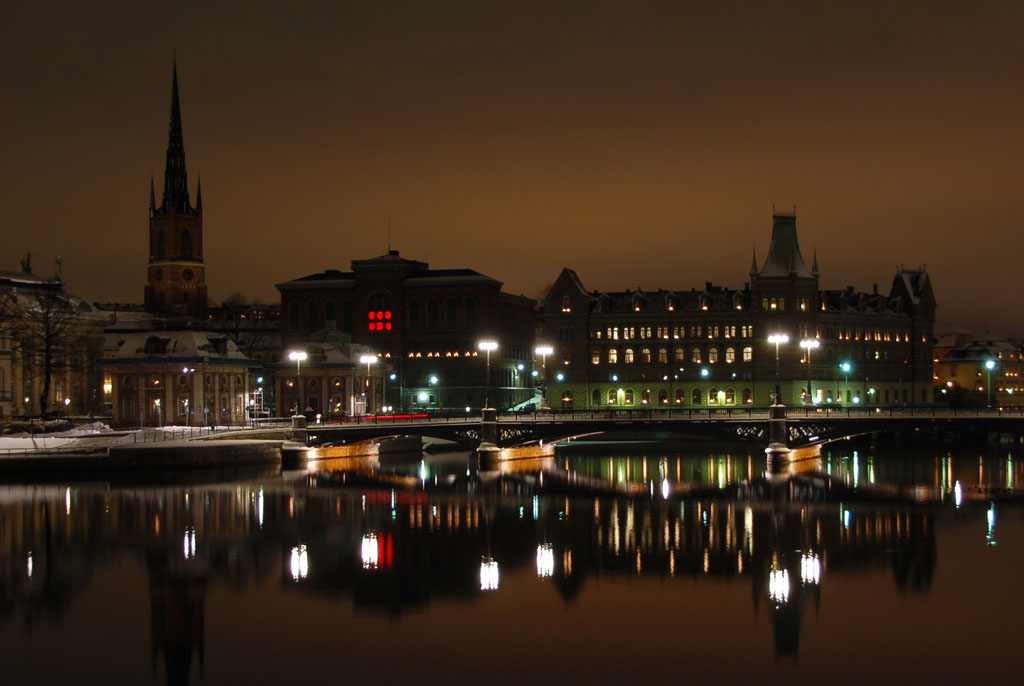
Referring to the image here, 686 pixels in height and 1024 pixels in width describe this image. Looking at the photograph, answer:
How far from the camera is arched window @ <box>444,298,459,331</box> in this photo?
511ft

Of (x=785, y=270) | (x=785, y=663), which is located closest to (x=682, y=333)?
(x=785, y=270)

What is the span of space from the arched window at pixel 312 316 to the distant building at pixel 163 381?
5037cm

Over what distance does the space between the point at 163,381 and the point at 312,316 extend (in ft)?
176

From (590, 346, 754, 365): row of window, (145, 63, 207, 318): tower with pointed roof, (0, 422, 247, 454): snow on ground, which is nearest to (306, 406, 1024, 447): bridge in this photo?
(0, 422, 247, 454): snow on ground

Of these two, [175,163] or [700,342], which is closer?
[700,342]

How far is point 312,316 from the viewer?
160 m

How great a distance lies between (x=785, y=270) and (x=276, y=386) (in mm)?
64930

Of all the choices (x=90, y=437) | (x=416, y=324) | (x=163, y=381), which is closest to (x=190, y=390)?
(x=163, y=381)

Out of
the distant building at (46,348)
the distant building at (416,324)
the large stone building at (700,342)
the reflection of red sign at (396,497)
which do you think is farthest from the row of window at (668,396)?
the reflection of red sign at (396,497)

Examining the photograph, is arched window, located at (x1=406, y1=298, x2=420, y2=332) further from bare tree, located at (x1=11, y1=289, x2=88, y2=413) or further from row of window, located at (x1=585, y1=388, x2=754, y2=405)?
bare tree, located at (x1=11, y1=289, x2=88, y2=413)

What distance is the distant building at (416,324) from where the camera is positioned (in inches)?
6053

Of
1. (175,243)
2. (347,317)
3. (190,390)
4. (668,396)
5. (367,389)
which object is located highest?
(175,243)

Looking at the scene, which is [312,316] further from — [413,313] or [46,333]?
[46,333]

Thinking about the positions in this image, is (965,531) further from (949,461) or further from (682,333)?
(682,333)
